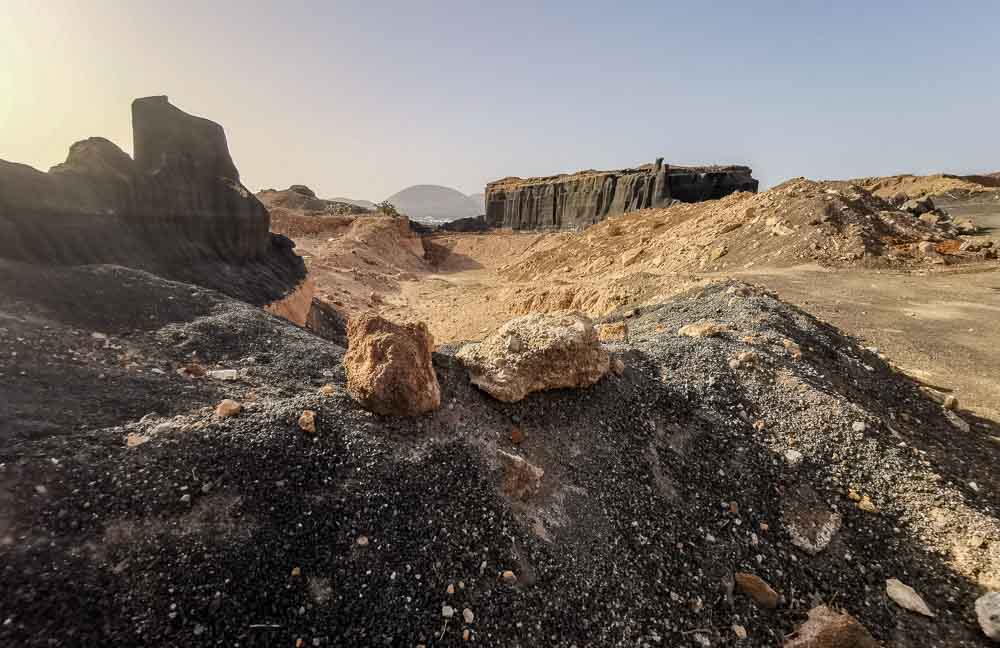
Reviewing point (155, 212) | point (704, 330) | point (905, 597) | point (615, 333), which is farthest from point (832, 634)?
point (155, 212)

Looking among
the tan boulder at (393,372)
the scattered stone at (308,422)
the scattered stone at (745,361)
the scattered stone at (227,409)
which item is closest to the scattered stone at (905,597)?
the scattered stone at (745,361)

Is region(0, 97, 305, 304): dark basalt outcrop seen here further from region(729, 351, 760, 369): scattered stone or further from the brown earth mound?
the brown earth mound

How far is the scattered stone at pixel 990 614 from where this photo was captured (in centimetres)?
284

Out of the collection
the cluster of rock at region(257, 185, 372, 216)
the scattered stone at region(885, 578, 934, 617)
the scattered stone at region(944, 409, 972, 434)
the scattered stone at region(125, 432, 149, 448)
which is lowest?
the scattered stone at region(885, 578, 934, 617)

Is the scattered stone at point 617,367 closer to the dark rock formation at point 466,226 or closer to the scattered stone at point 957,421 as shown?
the scattered stone at point 957,421

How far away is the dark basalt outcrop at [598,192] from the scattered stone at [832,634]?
105 ft

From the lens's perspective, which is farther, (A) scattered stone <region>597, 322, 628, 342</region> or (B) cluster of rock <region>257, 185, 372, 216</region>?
Result: (B) cluster of rock <region>257, 185, 372, 216</region>

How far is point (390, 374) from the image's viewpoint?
356 centimetres

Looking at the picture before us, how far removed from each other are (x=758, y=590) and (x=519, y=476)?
74.2 inches

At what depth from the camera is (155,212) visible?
8.36 metres

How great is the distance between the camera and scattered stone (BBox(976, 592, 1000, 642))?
284cm

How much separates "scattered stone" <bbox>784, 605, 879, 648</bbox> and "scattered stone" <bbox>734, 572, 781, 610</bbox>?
0.21 meters

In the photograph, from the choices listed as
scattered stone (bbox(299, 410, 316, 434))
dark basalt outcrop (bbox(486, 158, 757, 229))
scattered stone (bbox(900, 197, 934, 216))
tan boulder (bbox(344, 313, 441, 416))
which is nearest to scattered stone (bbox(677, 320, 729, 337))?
tan boulder (bbox(344, 313, 441, 416))

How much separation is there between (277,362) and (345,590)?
9.81ft
